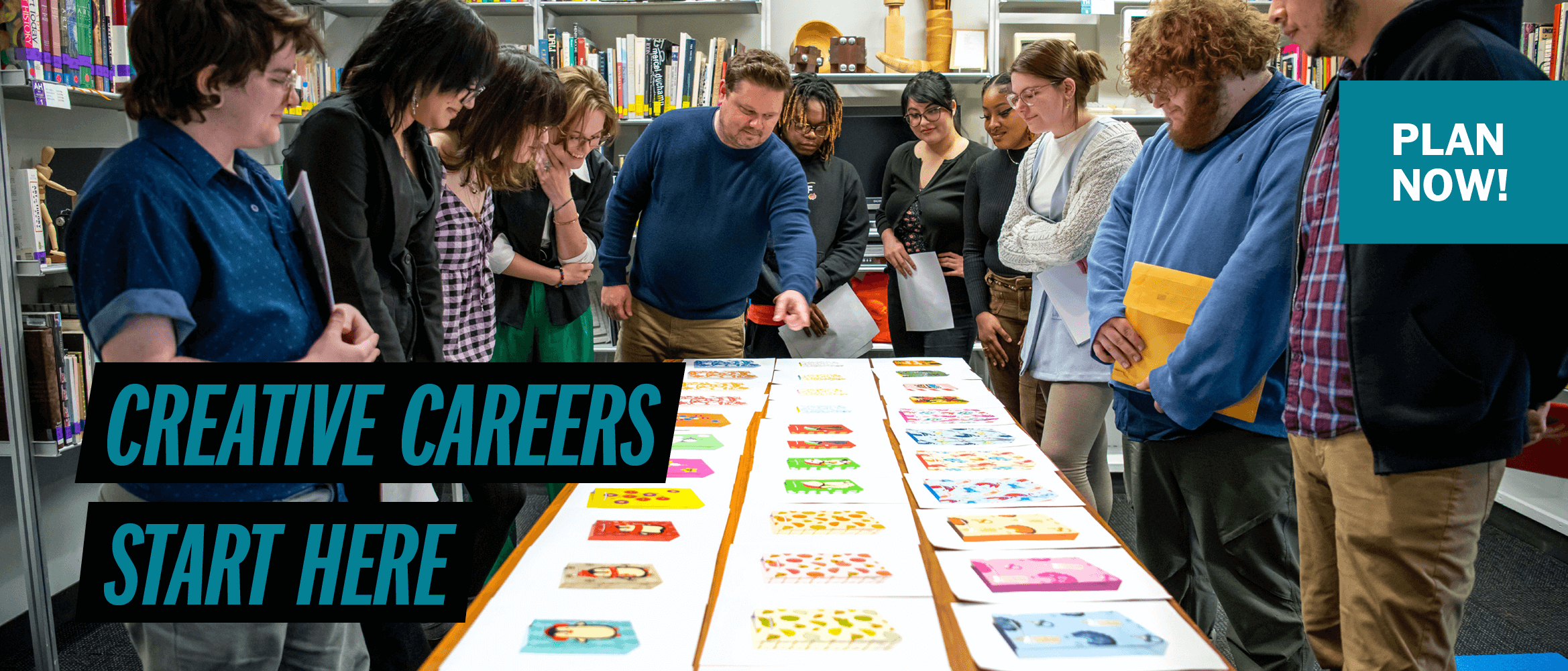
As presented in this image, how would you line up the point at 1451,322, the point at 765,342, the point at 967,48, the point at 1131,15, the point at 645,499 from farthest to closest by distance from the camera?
1. the point at 967,48
2. the point at 1131,15
3. the point at 765,342
4. the point at 645,499
5. the point at 1451,322

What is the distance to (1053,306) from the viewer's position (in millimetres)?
1944

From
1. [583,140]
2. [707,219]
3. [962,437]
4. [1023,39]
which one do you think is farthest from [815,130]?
[962,437]

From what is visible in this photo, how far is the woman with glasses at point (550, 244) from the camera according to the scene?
221 cm

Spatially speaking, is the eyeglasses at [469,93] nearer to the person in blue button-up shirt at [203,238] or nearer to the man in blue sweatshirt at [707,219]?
the person in blue button-up shirt at [203,238]

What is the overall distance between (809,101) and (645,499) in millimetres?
1932

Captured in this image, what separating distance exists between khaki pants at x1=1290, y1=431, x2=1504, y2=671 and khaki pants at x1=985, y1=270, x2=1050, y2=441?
1026 millimetres

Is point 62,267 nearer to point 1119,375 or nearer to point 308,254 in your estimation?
point 308,254

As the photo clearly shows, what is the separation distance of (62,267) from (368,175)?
1.22 metres

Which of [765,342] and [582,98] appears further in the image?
[765,342]

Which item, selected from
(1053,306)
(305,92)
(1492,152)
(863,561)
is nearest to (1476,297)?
(1492,152)

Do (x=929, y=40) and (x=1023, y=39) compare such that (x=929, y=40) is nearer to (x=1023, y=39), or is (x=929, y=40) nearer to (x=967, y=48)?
(x=967, y=48)

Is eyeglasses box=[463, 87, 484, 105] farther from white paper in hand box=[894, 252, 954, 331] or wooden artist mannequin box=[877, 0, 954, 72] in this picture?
wooden artist mannequin box=[877, 0, 954, 72]

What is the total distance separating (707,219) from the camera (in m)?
2.28

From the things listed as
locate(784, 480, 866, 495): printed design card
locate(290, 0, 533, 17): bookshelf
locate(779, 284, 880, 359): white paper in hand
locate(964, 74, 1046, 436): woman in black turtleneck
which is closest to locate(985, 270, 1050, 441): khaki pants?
locate(964, 74, 1046, 436): woman in black turtleneck
